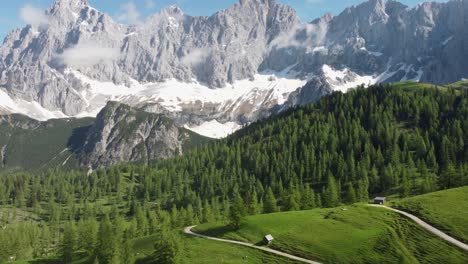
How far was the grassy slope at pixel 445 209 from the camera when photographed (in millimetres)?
93588

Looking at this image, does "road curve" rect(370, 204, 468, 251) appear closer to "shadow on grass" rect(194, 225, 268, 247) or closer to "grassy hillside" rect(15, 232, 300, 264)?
"grassy hillside" rect(15, 232, 300, 264)

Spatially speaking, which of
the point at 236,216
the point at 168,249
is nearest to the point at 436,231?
the point at 236,216

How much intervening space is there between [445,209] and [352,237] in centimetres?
2434

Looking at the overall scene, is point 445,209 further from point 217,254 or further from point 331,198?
A: point 331,198

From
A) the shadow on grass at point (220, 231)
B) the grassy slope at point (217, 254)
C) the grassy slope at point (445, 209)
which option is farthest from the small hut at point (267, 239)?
the grassy slope at point (445, 209)

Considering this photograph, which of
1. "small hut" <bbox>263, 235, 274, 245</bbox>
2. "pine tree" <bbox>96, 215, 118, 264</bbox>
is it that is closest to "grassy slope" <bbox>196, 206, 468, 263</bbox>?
"small hut" <bbox>263, 235, 274, 245</bbox>

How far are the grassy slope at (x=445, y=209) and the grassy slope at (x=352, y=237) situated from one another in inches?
196

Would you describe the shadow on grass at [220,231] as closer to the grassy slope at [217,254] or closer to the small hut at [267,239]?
the grassy slope at [217,254]

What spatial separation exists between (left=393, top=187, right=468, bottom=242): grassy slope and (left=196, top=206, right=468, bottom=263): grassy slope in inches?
196

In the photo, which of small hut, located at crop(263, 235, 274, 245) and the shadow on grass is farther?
the shadow on grass

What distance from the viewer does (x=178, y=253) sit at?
9400 centimetres

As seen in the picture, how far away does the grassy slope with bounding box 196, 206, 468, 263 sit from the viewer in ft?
282

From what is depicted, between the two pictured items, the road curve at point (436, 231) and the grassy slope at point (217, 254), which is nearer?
the road curve at point (436, 231)

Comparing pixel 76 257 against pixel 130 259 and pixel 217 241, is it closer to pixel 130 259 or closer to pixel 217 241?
pixel 130 259
